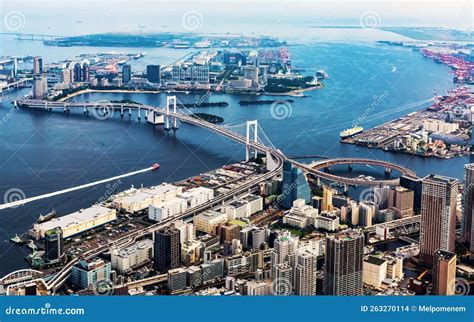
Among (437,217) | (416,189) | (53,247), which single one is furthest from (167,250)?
(416,189)

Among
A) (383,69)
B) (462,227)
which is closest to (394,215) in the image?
(462,227)

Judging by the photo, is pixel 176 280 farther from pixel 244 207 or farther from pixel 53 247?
pixel 244 207

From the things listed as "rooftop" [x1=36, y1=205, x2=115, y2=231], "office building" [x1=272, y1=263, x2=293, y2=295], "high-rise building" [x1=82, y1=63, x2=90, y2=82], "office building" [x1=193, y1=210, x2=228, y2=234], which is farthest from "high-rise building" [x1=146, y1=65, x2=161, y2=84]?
"office building" [x1=272, y1=263, x2=293, y2=295]

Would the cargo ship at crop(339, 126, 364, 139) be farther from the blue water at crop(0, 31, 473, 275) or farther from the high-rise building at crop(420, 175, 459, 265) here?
the high-rise building at crop(420, 175, 459, 265)

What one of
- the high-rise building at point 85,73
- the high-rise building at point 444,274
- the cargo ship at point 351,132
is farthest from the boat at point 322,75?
the high-rise building at point 444,274

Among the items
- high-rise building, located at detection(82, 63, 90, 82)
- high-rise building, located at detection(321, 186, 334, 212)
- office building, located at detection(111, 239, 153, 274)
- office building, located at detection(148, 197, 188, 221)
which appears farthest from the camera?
high-rise building, located at detection(82, 63, 90, 82)
